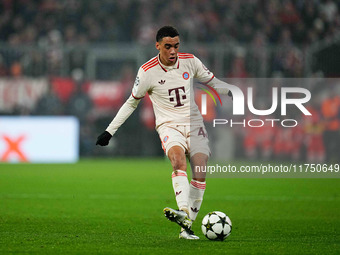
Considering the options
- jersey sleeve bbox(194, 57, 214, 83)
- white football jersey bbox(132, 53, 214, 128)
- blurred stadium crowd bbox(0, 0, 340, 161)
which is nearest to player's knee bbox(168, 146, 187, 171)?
white football jersey bbox(132, 53, 214, 128)

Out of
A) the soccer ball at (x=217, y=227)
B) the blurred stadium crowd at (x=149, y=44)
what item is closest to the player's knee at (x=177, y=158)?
the soccer ball at (x=217, y=227)

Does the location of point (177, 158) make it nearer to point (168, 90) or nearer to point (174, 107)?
point (174, 107)

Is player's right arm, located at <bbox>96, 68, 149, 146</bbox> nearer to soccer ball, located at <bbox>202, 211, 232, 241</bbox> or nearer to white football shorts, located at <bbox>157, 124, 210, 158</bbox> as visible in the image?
white football shorts, located at <bbox>157, 124, 210, 158</bbox>

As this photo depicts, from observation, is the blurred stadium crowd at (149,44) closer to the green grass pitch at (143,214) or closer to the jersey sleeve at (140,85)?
the green grass pitch at (143,214)

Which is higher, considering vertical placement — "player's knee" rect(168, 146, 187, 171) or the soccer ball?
"player's knee" rect(168, 146, 187, 171)

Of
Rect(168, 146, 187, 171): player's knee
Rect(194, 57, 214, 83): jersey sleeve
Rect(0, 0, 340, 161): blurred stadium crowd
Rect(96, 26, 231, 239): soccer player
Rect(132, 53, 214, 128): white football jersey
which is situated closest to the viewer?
Rect(168, 146, 187, 171): player's knee

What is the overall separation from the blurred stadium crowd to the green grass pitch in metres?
3.86

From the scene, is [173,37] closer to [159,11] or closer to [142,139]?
[142,139]

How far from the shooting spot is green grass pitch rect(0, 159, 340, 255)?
20.6 ft

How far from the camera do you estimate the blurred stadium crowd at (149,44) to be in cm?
1922

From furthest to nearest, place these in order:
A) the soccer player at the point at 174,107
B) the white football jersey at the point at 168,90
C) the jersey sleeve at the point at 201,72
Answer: the jersey sleeve at the point at 201,72, the white football jersey at the point at 168,90, the soccer player at the point at 174,107

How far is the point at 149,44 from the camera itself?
20484mm

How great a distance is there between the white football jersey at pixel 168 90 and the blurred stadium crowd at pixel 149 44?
1208 centimetres

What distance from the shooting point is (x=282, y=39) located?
22.3 meters
